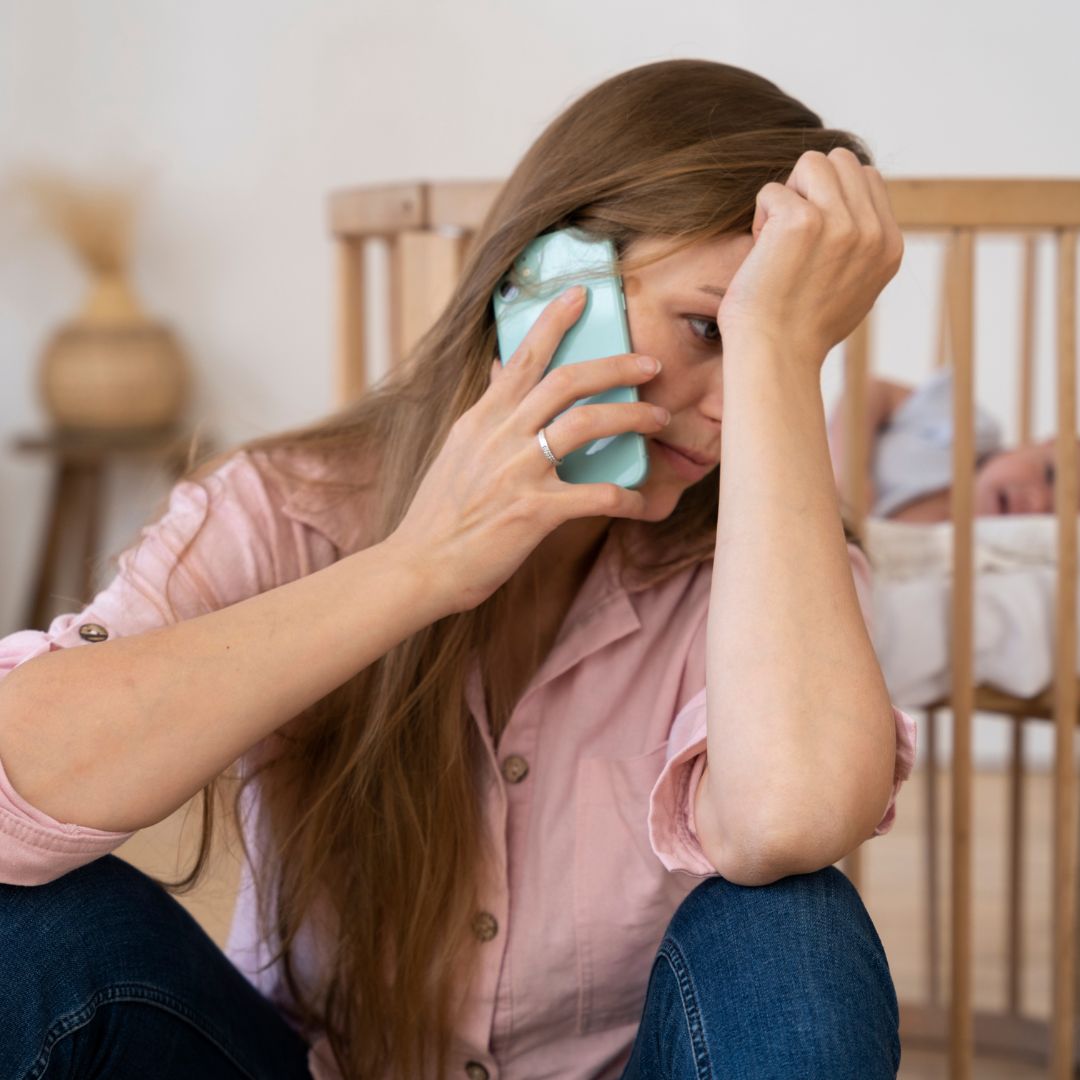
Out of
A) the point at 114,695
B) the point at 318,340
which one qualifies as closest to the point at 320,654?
the point at 114,695

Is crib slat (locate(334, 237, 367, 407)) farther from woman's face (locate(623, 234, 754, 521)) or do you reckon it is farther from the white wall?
the white wall

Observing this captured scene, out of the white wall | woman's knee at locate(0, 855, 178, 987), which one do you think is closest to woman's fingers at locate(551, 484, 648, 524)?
woman's knee at locate(0, 855, 178, 987)

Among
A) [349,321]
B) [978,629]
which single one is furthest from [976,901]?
[349,321]

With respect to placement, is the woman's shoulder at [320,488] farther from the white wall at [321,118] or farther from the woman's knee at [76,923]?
the white wall at [321,118]

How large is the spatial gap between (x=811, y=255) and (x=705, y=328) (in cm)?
9

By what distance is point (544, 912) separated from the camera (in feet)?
3.38

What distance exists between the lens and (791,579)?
2.87ft

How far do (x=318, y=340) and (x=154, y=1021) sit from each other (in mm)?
2312

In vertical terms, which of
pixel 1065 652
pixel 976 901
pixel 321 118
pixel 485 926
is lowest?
pixel 976 901

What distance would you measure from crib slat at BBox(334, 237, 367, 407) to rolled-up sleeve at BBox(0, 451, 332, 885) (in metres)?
0.43

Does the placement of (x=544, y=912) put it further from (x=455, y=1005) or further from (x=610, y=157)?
(x=610, y=157)

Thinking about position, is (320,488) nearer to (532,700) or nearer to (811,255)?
(532,700)

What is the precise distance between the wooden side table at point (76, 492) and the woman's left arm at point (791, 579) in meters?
2.08

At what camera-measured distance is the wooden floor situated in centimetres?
183
